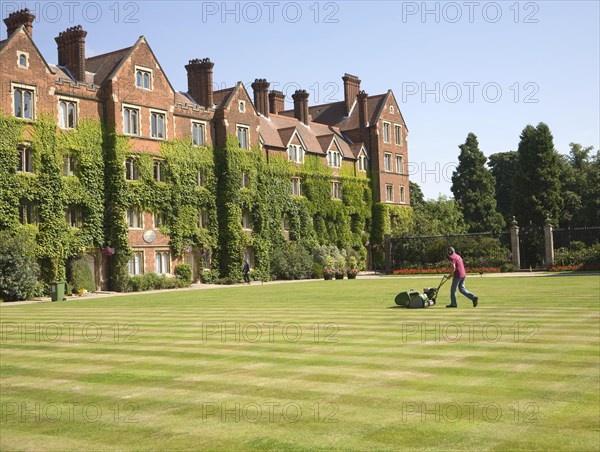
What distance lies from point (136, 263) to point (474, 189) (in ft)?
157

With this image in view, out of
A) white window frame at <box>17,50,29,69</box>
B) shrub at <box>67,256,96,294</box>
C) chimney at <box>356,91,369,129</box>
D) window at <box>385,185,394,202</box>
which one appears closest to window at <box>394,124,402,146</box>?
chimney at <box>356,91,369,129</box>

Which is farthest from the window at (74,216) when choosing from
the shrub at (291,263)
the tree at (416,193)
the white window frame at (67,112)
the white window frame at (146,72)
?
the tree at (416,193)

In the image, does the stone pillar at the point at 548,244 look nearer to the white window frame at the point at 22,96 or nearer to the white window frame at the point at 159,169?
the white window frame at the point at 159,169

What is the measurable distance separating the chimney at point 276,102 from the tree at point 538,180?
23911 mm

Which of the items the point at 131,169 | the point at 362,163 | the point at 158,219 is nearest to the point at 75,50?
the point at 131,169

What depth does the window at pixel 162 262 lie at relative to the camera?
44.7 meters

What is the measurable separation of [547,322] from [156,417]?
409 inches

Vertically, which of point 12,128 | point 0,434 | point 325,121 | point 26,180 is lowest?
point 0,434

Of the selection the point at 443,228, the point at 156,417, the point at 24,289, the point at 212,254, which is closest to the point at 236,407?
the point at 156,417

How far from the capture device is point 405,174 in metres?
70.4

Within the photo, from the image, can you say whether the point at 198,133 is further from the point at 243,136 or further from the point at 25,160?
the point at 25,160

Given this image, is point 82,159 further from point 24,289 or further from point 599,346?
point 599,346

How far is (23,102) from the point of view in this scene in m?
37.8

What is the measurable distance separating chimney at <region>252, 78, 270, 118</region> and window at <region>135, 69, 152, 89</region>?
16.0m
